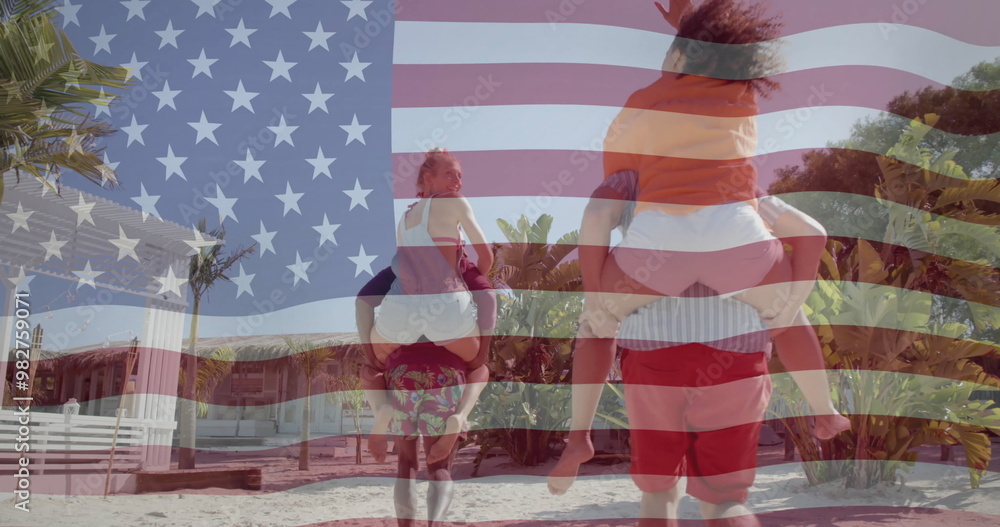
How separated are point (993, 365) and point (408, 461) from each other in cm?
1207

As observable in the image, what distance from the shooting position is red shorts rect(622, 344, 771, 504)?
4.40 ft

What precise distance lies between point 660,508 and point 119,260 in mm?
7651

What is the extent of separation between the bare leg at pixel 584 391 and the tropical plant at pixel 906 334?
12.2 feet

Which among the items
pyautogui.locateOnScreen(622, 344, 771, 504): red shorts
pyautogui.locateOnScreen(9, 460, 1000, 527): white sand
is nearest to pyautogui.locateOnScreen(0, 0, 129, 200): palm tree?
pyautogui.locateOnScreen(9, 460, 1000, 527): white sand

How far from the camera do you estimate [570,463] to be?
1.44m

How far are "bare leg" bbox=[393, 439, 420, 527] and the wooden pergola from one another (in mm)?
5118

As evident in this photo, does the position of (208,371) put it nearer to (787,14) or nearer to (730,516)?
(787,14)

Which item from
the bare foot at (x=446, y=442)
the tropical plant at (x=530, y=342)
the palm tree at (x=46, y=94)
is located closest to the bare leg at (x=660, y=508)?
the bare foot at (x=446, y=442)

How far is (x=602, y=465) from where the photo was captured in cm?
689

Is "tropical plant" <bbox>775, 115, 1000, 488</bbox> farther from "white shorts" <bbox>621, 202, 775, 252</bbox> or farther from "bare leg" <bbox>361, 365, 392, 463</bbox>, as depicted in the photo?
"white shorts" <bbox>621, 202, 775, 252</bbox>

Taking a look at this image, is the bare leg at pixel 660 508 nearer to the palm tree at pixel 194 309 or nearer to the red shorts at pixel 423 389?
the red shorts at pixel 423 389

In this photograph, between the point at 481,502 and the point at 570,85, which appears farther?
the point at 481,502

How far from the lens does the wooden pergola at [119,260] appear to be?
21.9ft

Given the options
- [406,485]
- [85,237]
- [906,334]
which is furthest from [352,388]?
[406,485]
